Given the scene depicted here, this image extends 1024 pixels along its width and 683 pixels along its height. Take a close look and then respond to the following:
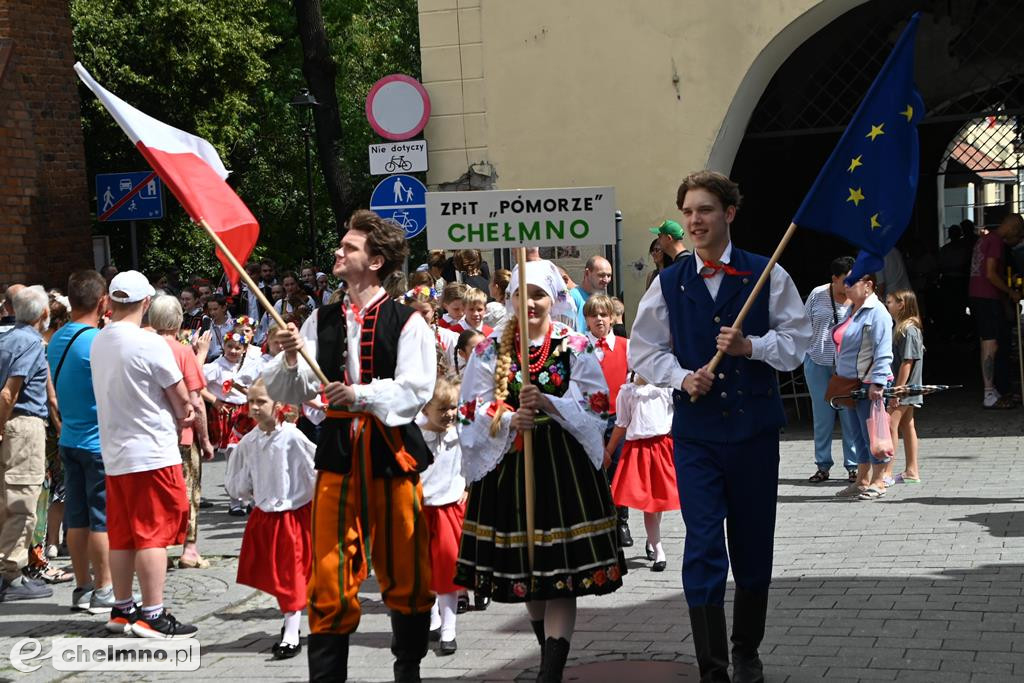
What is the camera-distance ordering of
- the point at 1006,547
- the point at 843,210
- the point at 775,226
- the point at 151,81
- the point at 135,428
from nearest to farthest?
the point at 843,210 → the point at 135,428 → the point at 1006,547 → the point at 775,226 → the point at 151,81

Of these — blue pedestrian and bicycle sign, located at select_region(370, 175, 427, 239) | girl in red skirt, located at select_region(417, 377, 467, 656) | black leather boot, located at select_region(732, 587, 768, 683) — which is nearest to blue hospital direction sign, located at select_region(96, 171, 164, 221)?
blue pedestrian and bicycle sign, located at select_region(370, 175, 427, 239)

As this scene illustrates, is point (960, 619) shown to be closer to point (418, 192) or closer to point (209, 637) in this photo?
point (209, 637)

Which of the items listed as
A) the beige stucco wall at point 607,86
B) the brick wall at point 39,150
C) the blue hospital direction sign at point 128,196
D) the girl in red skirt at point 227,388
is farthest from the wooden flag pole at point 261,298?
the blue hospital direction sign at point 128,196

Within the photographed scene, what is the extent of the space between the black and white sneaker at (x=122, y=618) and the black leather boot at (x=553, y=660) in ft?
8.96

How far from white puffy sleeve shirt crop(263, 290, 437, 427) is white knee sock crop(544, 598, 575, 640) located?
0.99 metres

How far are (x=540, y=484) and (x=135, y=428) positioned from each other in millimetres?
2531

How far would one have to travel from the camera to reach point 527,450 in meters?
5.95

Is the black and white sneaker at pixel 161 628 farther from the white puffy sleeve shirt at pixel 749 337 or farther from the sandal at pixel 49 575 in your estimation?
the white puffy sleeve shirt at pixel 749 337

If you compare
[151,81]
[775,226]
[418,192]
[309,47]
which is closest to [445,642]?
[418,192]

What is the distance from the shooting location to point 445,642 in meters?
6.81

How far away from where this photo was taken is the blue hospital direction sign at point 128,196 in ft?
61.8

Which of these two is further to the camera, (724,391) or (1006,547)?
(1006,547)

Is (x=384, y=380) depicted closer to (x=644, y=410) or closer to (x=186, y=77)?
(x=644, y=410)

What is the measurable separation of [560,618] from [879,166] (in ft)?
7.84
